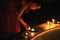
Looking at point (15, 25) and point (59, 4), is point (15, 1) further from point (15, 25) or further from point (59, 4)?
point (59, 4)

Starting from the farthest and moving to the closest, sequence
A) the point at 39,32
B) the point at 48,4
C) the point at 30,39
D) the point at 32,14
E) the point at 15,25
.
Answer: the point at 48,4, the point at 32,14, the point at 15,25, the point at 39,32, the point at 30,39

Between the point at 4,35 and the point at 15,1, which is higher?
the point at 15,1

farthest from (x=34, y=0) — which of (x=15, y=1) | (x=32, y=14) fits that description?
(x=32, y=14)

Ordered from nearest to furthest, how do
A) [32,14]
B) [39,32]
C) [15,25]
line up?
[39,32]
[15,25]
[32,14]

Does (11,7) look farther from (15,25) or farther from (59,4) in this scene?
(59,4)

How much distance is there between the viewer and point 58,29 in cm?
455

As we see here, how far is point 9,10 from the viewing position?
4.50 metres

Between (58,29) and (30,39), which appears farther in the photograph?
(58,29)

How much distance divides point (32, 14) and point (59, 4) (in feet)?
7.56

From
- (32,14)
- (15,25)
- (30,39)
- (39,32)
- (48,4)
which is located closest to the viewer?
(30,39)

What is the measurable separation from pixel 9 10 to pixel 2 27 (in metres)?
0.40

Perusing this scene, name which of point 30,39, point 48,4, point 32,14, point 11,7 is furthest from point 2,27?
point 48,4

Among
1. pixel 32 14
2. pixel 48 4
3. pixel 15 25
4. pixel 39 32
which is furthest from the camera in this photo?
pixel 48 4

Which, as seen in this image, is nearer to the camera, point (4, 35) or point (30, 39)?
point (30, 39)
